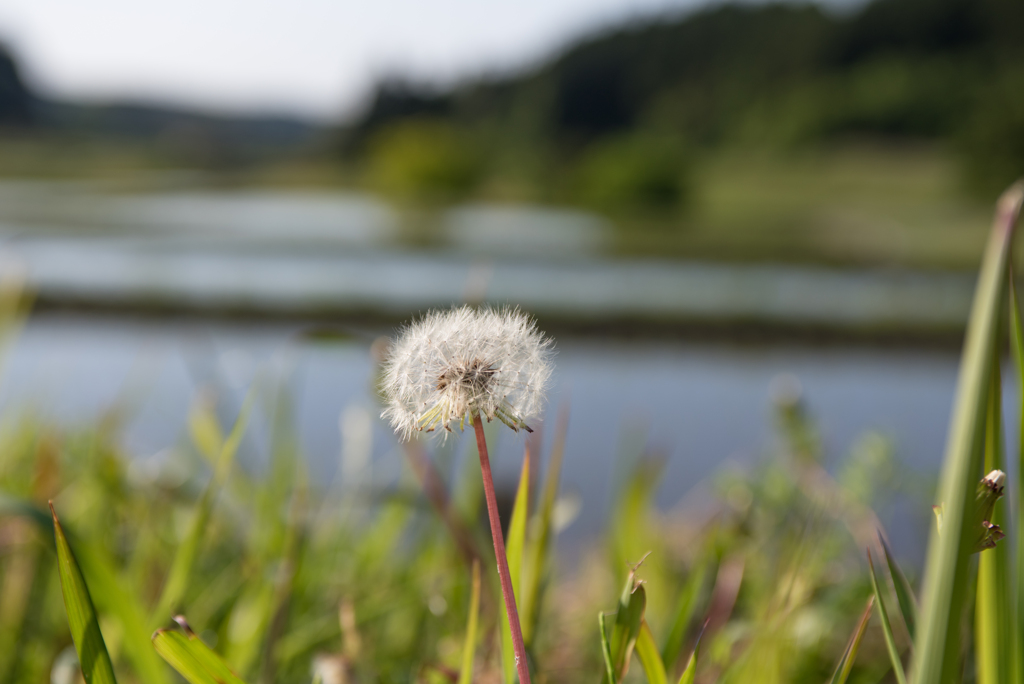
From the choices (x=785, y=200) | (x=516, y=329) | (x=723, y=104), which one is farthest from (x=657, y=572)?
(x=723, y=104)

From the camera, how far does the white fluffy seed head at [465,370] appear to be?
24 centimetres

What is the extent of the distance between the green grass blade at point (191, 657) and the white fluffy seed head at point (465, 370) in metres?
0.11

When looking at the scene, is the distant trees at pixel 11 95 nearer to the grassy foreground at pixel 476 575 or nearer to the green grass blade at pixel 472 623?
the grassy foreground at pixel 476 575

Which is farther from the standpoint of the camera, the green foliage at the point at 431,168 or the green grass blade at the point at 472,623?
the green foliage at the point at 431,168

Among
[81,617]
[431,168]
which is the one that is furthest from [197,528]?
[431,168]

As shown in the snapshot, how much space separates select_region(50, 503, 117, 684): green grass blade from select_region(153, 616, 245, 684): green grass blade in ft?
0.09

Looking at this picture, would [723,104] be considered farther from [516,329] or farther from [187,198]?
[516,329]

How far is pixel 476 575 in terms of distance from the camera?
319mm

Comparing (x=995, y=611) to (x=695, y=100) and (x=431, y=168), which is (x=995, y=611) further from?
(x=695, y=100)

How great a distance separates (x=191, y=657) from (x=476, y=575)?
0.12 meters

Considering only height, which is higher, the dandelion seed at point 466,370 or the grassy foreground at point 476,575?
the dandelion seed at point 466,370

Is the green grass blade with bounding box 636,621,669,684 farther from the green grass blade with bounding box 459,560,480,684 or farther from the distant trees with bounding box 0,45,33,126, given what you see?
the distant trees with bounding box 0,45,33,126

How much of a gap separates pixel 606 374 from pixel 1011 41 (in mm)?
33206

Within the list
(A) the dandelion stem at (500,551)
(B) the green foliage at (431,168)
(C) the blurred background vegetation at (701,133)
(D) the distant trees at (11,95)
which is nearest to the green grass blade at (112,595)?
(A) the dandelion stem at (500,551)
